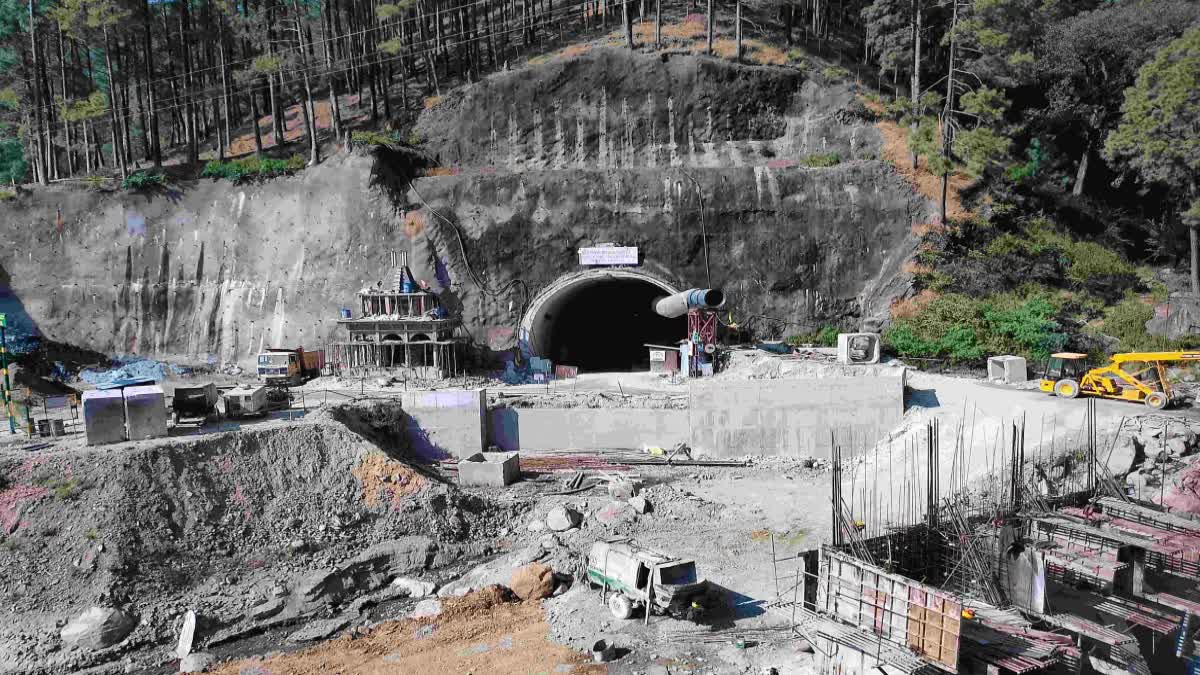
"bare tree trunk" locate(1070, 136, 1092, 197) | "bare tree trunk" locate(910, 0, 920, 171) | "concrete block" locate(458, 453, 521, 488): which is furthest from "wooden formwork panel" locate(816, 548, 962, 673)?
"bare tree trunk" locate(1070, 136, 1092, 197)

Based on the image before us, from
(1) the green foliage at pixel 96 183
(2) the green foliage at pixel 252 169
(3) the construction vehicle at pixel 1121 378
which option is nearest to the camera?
(3) the construction vehicle at pixel 1121 378

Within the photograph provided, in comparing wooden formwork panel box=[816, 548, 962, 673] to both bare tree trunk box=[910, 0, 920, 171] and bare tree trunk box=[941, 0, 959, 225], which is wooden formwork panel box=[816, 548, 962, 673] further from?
bare tree trunk box=[910, 0, 920, 171]

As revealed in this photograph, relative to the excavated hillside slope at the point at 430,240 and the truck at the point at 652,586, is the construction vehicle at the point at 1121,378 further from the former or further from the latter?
the truck at the point at 652,586

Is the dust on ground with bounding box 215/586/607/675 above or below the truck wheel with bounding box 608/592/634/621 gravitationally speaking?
below

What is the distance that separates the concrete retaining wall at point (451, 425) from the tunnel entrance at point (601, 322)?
350 inches

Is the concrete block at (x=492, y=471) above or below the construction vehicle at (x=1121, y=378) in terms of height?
below

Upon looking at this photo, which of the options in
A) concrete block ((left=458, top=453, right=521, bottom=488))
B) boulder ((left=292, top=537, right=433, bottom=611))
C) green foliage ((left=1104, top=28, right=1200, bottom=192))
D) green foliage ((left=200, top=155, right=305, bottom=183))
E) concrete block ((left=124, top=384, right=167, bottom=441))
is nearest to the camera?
boulder ((left=292, top=537, right=433, bottom=611))

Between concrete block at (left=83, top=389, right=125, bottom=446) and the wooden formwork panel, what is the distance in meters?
21.7

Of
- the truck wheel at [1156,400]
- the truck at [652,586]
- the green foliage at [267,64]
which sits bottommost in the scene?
the truck at [652,586]

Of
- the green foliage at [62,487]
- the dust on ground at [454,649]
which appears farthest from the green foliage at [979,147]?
the green foliage at [62,487]

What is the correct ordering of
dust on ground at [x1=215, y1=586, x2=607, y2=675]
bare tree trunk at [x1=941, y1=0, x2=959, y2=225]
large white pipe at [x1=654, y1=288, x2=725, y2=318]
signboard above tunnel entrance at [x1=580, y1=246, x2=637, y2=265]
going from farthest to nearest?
signboard above tunnel entrance at [x1=580, y1=246, x2=637, y2=265], bare tree trunk at [x1=941, y1=0, x2=959, y2=225], large white pipe at [x1=654, y1=288, x2=725, y2=318], dust on ground at [x1=215, y1=586, x2=607, y2=675]

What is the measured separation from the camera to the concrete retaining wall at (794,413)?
90.9ft

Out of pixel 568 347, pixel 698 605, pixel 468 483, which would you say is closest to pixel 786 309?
pixel 568 347

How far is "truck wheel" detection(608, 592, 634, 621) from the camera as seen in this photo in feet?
56.4
